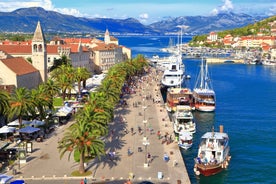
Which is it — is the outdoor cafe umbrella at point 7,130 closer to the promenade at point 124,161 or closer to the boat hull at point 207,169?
the promenade at point 124,161

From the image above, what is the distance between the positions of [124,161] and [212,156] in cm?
909

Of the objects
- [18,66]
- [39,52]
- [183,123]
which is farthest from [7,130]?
[39,52]

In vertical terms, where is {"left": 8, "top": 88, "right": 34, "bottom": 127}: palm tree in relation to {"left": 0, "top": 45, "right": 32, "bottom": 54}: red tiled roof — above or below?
below

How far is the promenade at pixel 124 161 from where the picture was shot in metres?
33.4

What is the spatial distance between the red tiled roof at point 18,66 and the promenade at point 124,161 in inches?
754

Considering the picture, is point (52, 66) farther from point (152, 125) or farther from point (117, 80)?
point (152, 125)

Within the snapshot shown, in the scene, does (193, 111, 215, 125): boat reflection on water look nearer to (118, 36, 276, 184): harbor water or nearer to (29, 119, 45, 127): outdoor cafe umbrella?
(118, 36, 276, 184): harbor water

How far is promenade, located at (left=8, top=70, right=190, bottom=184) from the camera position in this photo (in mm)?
33406

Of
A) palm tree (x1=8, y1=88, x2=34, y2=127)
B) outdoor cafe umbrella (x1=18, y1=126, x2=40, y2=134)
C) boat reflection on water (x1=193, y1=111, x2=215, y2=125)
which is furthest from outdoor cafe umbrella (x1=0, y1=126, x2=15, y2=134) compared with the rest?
boat reflection on water (x1=193, y1=111, x2=215, y2=125)

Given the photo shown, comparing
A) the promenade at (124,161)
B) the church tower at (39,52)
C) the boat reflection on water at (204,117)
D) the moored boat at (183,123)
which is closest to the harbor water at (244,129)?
the boat reflection on water at (204,117)

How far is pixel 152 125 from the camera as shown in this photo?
175 feet

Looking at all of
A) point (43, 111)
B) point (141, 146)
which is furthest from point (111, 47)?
point (141, 146)

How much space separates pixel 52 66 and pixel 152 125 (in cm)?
4575

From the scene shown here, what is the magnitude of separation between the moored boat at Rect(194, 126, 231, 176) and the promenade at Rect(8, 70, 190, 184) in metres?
2.34
